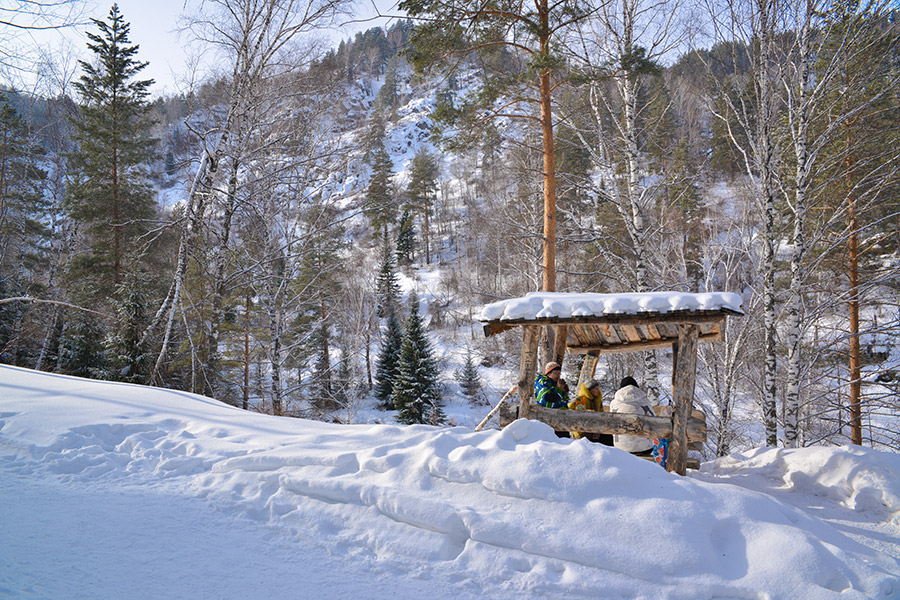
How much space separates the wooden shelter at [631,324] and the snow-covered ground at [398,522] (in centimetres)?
128

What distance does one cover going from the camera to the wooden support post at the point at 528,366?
565 centimetres

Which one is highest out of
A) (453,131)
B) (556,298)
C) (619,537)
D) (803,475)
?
(453,131)

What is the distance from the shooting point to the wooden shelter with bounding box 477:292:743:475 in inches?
182

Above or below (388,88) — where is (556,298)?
below

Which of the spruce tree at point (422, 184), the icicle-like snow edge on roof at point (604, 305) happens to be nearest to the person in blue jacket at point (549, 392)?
the icicle-like snow edge on roof at point (604, 305)

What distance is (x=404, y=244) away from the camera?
1745 inches

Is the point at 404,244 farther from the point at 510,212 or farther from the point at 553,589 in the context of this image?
the point at 553,589

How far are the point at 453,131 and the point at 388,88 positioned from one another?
75.6 metres

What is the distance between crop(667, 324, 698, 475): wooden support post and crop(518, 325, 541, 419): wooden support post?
169 cm

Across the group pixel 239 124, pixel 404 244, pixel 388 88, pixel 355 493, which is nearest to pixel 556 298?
pixel 355 493

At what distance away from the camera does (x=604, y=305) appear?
4.88 m

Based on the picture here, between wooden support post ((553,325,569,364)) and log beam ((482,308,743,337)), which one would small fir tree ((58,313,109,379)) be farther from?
log beam ((482,308,743,337))

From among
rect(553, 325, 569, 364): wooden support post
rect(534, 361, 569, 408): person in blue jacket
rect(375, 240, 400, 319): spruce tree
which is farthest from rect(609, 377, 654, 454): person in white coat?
rect(375, 240, 400, 319): spruce tree

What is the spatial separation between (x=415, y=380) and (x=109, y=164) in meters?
15.3
